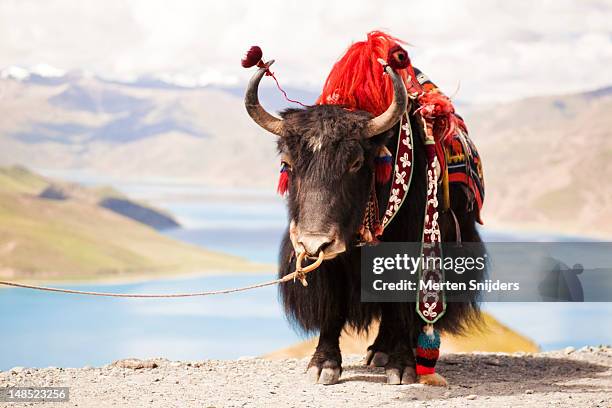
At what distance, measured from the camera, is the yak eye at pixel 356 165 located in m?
4.14

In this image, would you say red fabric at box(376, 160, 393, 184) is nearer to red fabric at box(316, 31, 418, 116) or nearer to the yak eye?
the yak eye

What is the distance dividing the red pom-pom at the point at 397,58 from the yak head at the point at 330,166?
98mm

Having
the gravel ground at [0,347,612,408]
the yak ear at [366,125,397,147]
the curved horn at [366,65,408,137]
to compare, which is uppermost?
the curved horn at [366,65,408,137]

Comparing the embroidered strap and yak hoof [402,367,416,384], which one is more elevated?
the embroidered strap

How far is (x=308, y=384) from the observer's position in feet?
15.6

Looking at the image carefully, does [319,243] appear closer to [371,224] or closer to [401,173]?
[371,224]

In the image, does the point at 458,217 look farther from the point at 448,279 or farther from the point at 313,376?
the point at 313,376

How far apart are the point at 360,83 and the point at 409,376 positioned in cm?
163

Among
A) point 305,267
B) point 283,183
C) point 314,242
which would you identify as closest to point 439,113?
point 283,183

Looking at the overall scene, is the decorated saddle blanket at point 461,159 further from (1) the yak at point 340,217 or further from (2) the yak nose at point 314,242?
(2) the yak nose at point 314,242

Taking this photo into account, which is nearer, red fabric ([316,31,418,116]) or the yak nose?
the yak nose

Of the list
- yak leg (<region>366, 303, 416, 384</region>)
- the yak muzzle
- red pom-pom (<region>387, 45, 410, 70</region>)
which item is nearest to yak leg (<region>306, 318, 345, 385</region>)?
yak leg (<region>366, 303, 416, 384</region>)

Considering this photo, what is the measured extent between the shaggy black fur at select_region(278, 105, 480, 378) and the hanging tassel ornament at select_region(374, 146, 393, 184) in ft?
0.19

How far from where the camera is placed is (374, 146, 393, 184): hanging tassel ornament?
14.2ft
